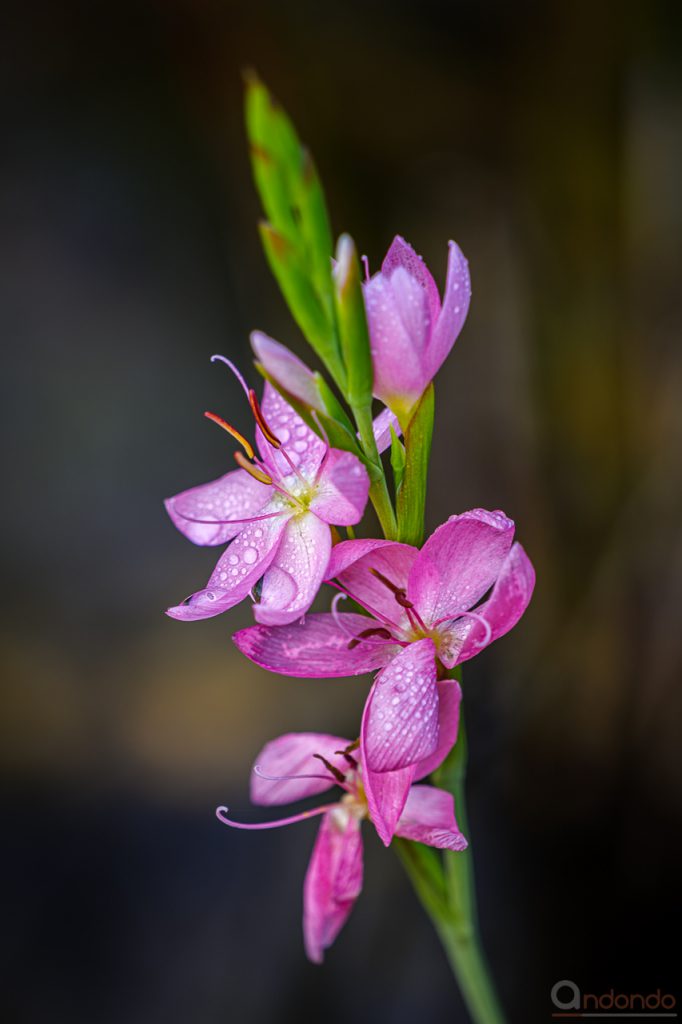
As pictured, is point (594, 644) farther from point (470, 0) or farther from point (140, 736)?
point (470, 0)

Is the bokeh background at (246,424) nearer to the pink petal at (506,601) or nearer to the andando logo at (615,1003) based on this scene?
the andando logo at (615,1003)

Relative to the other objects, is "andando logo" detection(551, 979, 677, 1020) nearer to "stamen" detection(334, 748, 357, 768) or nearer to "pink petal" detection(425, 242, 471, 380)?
"stamen" detection(334, 748, 357, 768)

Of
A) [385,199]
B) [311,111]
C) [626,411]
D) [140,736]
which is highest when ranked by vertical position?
[311,111]

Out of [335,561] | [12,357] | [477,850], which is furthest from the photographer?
[12,357]

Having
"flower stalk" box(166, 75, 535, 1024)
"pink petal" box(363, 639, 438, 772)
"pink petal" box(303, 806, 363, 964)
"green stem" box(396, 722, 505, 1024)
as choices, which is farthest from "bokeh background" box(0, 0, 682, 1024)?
"pink petal" box(363, 639, 438, 772)

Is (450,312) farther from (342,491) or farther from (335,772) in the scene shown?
(335,772)

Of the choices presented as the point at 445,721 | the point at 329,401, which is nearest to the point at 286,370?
the point at 329,401

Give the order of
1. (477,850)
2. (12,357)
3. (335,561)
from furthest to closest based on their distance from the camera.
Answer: (12,357), (477,850), (335,561)

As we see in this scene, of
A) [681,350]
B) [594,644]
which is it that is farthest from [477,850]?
[681,350]
